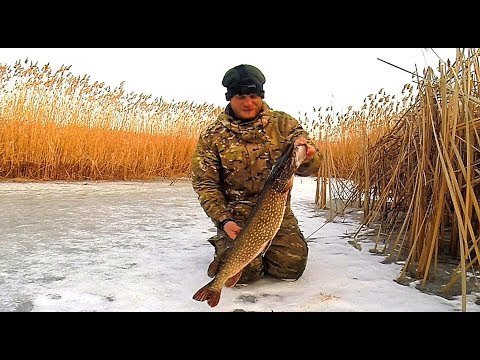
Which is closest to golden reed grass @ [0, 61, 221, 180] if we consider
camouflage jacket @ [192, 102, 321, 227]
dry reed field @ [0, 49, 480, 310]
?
dry reed field @ [0, 49, 480, 310]

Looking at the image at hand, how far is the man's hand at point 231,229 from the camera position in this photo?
6.34 ft

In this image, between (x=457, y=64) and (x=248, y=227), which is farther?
(x=457, y=64)

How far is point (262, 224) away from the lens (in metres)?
1.73

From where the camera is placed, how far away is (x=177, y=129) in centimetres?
941

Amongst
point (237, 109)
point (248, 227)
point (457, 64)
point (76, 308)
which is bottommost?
point (76, 308)

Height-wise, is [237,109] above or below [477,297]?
above

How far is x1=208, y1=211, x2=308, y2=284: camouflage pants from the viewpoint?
2152mm

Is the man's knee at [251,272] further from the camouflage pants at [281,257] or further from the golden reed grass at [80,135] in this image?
the golden reed grass at [80,135]

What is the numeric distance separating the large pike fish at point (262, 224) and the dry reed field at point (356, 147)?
717mm

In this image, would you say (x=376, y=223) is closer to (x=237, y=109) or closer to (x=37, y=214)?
(x=237, y=109)

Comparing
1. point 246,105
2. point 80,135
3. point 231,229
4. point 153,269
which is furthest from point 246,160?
point 80,135

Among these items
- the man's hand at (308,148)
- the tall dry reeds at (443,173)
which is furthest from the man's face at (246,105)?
the tall dry reeds at (443,173)
